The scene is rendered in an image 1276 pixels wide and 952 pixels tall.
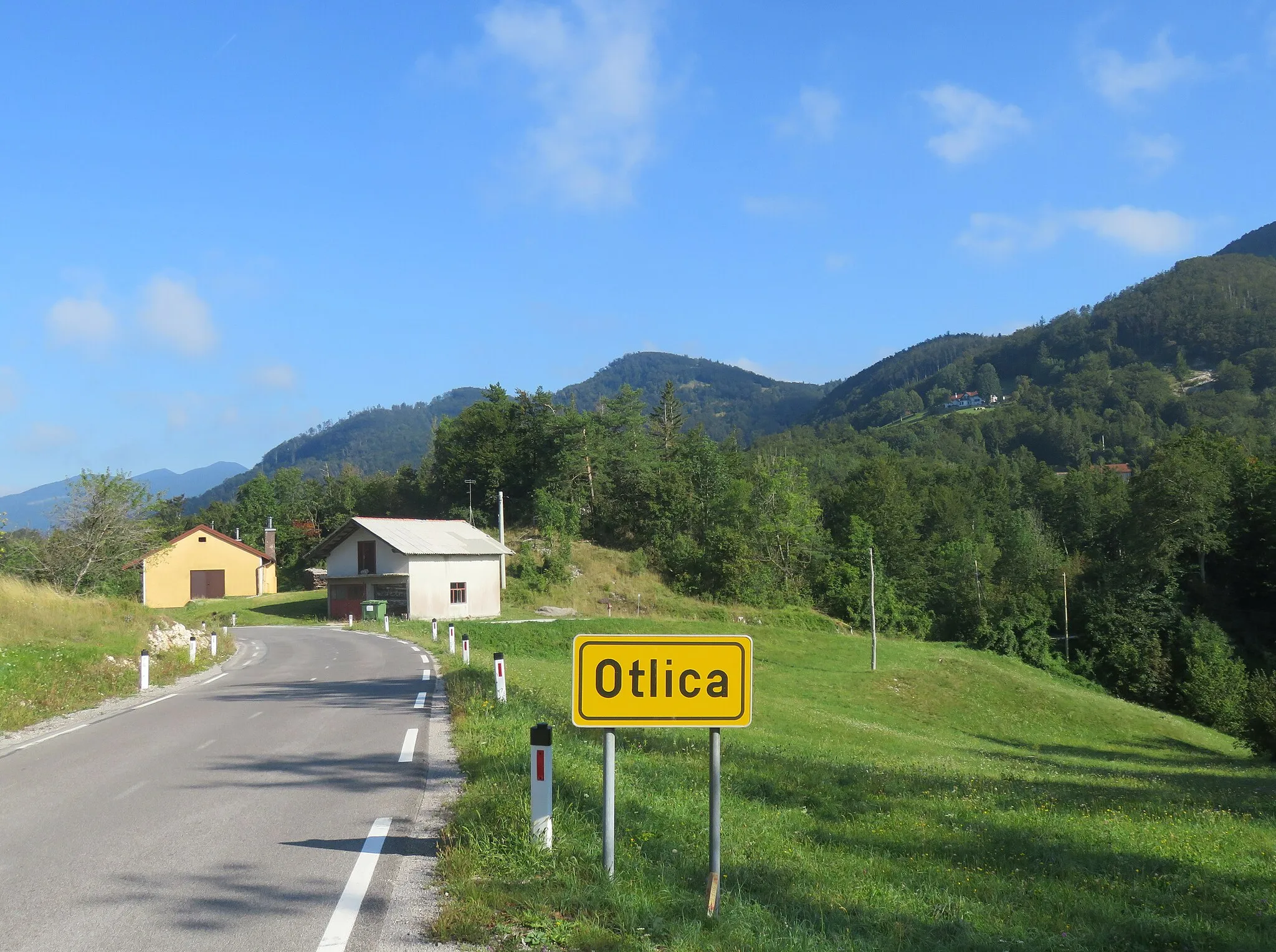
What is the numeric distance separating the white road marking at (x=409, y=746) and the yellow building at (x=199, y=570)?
59.8 m

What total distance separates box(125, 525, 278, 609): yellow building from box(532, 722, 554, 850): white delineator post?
66.5 meters

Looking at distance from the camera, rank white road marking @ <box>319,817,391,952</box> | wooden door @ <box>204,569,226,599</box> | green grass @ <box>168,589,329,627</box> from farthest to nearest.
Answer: wooden door @ <box>204,569,226,599</box> < green grass @ <box>168,589,329,627</box> < white road marking @ <box>319,817,391,952</box>

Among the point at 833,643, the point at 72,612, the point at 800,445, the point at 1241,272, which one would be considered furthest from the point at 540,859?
the point at 1241,272

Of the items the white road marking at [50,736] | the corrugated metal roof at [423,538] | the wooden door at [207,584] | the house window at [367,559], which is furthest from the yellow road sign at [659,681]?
the wooden door at [207,584]

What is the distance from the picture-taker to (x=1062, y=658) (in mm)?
63344

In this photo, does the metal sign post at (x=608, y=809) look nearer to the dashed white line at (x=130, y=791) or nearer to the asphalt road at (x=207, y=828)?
the asphalt road at (x=207, y=828)

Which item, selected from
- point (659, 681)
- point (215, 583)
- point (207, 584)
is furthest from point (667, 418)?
point (659, 681)

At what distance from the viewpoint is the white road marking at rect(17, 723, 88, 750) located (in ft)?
38.5

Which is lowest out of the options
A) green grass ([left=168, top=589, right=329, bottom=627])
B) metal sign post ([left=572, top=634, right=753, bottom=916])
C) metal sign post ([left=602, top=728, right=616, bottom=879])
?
green grass ([left=168, top=589, right=329, bottom=627])

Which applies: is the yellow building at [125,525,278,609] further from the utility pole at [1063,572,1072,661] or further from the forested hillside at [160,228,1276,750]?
the utility pole at [1063,572,1072,661]

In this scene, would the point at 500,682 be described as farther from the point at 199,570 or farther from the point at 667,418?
the point at 667,418

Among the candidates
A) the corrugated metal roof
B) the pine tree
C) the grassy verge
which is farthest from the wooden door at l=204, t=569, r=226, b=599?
the grassy verge

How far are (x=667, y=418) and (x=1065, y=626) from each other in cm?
4034

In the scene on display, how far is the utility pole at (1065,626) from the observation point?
63969mm
